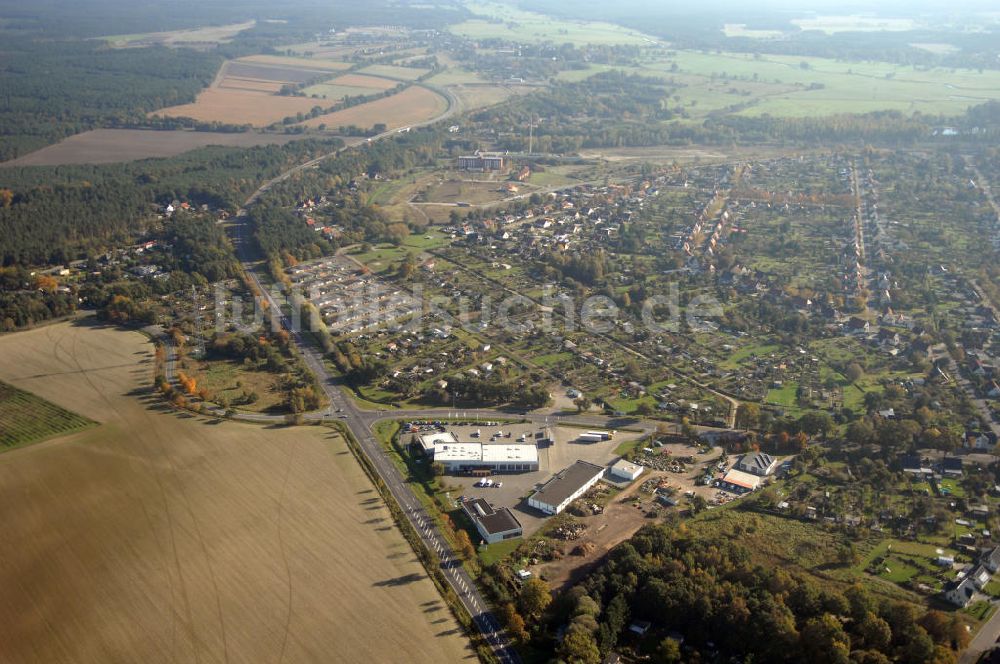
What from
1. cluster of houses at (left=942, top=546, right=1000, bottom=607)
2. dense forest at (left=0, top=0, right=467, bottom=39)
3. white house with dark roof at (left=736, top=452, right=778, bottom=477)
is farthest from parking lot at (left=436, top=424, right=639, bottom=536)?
dense forest at (left=0, top=0, right=467, bottom=39)

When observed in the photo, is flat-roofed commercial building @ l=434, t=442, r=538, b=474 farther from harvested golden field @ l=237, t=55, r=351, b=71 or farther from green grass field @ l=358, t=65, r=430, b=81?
harvested golden field @ l=237, t=55, r=351, b=71

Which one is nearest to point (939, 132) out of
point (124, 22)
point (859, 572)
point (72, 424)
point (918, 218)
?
point (918, 218)

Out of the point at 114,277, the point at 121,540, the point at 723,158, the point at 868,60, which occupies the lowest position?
the point at 121,540

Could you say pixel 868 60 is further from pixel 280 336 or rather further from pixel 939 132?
pixel 280 336

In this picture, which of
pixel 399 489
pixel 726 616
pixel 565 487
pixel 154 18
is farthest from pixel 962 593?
pixel 154 18

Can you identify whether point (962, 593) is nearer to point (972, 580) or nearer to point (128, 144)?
point (972, 580)

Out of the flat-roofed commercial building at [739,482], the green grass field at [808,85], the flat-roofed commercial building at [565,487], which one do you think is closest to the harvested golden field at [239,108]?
the green grass field at [808,85]
